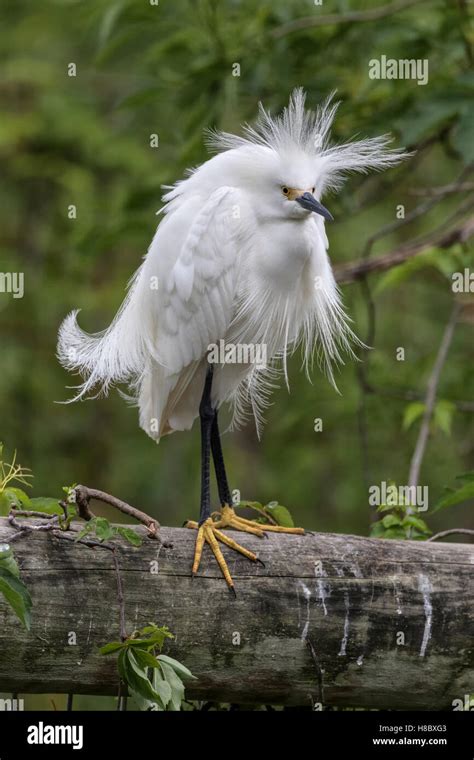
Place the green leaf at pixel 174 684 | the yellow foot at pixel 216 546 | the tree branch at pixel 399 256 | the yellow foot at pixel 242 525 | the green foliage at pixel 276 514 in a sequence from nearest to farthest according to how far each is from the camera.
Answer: the green leaf at pixel 174 684
the yellow foot at pixel 216 546
the yellow foot at pixel 242 525
the green foliage at pixel 276 514
the tree branch at pixel 399 256

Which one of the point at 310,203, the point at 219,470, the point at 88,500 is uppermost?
the point at 310,203

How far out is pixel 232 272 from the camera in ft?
12.3

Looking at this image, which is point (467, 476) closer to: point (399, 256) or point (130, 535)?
point (130, 535)

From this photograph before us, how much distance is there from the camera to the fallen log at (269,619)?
2.71 meters

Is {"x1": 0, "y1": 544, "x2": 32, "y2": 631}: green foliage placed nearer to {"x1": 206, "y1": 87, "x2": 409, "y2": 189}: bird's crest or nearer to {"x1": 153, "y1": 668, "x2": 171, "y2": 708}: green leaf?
{"x1": 153, "y1": 668, "x2": 171, "y2": 708}: green leaf

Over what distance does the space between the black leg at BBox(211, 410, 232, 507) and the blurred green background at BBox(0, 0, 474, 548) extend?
0.77 meters

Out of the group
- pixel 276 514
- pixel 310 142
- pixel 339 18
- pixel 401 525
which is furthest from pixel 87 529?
pixel 339 18

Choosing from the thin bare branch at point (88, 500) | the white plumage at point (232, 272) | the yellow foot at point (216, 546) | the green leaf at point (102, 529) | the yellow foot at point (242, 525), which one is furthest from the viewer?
the white plumage at point (232, 272)

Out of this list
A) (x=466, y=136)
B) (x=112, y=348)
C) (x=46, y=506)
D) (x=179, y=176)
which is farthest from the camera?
(x=179, y=176)

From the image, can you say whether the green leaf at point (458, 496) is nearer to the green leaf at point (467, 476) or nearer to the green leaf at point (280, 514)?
the green leaf at point (467, 476)

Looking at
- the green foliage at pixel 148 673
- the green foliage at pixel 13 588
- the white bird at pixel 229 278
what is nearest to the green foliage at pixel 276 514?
the white bird at pixel 229 278

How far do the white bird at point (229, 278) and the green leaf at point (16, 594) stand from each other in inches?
45.1

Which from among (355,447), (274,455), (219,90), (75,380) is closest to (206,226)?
(219,90)

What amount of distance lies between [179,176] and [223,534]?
2355mm
